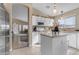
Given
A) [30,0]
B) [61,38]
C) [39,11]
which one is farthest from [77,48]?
[30,0]

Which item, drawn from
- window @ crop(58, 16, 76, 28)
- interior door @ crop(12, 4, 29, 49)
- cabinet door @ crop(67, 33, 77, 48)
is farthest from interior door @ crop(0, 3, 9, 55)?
cabinet door @ crop(67, 33, 77, 48)

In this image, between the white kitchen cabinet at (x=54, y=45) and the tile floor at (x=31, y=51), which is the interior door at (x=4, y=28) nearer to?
the tile floor at (x=31, y=51)

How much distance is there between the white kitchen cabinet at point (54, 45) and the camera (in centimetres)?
188

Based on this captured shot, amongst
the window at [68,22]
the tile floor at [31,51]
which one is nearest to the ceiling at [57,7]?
the window at [68,22]

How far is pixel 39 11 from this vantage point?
6.40 ft

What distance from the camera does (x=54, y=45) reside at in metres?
1.90

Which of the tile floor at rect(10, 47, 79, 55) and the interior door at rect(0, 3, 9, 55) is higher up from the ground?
the interior door at rect(0, 3, 9, 55)

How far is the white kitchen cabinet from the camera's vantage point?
73.8 inches

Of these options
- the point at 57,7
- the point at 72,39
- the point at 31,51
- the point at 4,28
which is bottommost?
the point at 31,51

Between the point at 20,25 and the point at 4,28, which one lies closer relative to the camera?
the point at 4,28

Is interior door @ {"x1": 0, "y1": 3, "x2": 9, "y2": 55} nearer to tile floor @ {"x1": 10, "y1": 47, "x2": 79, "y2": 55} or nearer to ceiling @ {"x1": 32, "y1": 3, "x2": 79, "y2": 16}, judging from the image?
tile floor @ {"x1": 10, "y1": 47, "x2": 79, "y2": 55}

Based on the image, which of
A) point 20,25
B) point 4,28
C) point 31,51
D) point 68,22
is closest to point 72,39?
point 68,22

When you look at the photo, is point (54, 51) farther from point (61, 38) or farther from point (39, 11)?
point (39, 11)

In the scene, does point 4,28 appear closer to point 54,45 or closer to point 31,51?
point 31,51
